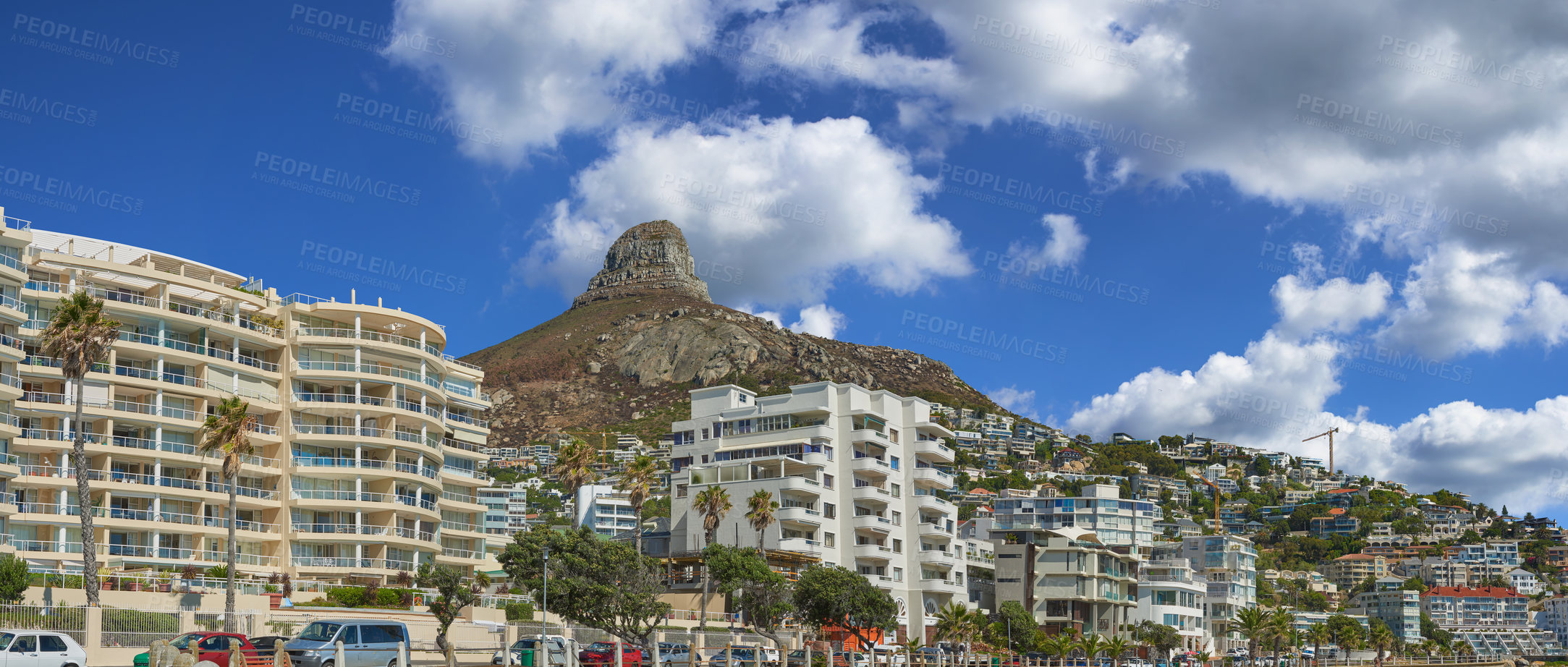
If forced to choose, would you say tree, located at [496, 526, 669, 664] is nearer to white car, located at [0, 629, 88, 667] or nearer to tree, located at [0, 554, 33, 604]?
tree, located at [0, 554, 33, 604]

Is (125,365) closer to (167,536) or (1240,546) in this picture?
(167,536)

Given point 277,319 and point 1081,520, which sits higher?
point 277,319

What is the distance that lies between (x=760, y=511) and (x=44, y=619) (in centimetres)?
5437

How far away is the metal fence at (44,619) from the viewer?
4316 cm

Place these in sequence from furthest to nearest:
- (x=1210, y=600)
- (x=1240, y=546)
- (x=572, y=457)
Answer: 1. (x=1240, y=546)
2. (x=1210, y=600)
3. (x=572, y=457)

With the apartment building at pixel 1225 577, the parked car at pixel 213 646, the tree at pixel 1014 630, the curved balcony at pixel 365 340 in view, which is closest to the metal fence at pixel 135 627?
the parked car at pixel 213 646

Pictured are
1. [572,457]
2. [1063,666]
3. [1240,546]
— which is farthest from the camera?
[1240,546]

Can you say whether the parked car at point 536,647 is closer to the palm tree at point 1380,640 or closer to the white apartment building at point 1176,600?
the white apartment building at point 1176,600

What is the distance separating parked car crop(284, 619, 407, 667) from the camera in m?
40.8

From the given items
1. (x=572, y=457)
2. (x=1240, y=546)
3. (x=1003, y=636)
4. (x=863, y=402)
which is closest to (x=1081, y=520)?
(x=1240, y=546)

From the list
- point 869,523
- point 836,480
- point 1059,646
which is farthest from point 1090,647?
point 836,480

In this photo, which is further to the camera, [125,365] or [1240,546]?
[1240,546]

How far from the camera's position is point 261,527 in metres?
85.0

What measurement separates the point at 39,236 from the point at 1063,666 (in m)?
82.6
